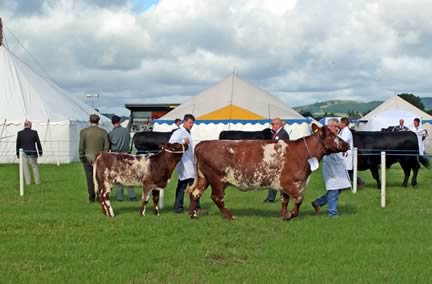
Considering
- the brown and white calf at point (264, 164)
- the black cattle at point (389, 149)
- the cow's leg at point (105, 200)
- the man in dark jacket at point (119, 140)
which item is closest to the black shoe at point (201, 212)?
the brown and white calf at point (264, 164)

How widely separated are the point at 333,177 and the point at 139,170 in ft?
11.0

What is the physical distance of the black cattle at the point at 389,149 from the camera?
53.7ft

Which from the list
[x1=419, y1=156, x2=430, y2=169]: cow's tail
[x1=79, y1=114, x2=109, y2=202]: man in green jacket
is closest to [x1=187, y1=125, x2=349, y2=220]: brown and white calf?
[x1=79, y1=114, x2=109, y2=202]: man in green jacket

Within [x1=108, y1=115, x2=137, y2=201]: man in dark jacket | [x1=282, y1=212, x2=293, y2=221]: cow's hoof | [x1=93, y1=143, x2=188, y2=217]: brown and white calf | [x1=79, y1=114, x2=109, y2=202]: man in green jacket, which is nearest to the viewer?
[x1=282, y1=212, x2=293, y2=221]: cow's hoof

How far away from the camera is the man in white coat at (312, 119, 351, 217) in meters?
10.6

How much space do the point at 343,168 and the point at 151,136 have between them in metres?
13.7

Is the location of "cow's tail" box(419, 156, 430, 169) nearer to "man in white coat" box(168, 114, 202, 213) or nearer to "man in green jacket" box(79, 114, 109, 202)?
"man in white coat" box(168, 114, 202, 213)

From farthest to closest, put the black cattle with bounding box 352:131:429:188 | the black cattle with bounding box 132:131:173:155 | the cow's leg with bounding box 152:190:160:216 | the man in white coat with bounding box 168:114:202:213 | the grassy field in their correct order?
the black cattle with bounding box 132:131:173:155, the black cattle with bounding box 352:131:429:188, the man in white coat with bounding box 168:114:202:213, the cow's leg with bounding box 152:190:160:216, the grassy field

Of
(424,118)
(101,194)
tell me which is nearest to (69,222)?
(101,194)

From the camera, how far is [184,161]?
37.2 feet

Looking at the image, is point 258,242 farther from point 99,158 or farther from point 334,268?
point 99,158

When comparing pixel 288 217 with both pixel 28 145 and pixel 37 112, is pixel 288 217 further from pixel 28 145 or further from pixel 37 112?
pixel 37 112

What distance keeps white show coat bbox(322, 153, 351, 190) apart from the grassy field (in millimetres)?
565

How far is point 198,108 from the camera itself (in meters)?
31.3
